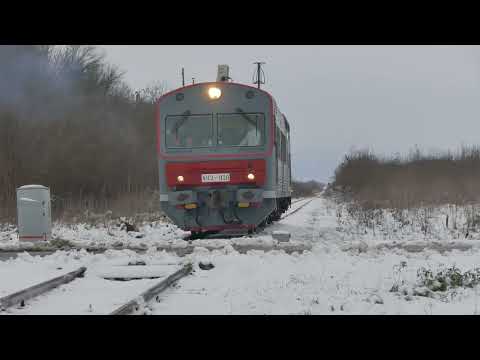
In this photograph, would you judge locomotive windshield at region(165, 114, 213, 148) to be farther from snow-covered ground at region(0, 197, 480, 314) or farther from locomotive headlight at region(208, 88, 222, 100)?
snow-covered ground at region(0, 197, 480, 314)

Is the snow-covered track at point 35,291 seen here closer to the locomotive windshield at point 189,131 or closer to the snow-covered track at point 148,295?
the snow-covered track at point 148,295

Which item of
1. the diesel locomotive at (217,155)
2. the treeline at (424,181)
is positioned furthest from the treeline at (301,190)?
the diesel locomotive at (217,155)

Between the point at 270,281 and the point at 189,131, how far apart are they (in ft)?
20.8

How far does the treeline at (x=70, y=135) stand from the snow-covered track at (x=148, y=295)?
11317 mm

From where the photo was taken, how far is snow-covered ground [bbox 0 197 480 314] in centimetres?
500

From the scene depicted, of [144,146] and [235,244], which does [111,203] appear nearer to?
[144,146]

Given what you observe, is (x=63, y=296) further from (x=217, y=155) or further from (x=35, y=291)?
(x=217, y=155)

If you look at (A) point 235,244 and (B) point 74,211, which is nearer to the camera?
(A) point 235,244

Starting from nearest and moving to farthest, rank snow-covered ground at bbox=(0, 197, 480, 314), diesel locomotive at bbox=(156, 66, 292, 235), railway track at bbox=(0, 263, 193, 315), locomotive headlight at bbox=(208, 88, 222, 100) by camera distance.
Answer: railway track at bbox=(0, 263, 193, 315), snow-covered ground at bbox=(0, 197, 480, 314), diesel locomotive at bbox=(156, 66, 292, 235), locomotive headlight at bbox=(208, 88, 222, 100)

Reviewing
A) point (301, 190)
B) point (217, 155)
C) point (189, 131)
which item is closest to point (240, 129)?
point (217, 155)

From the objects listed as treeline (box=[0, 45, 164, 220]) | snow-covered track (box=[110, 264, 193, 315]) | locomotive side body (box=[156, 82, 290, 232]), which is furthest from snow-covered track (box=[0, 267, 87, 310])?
treeline (box=[0, 45, 164, 220])

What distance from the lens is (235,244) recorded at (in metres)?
9.05
